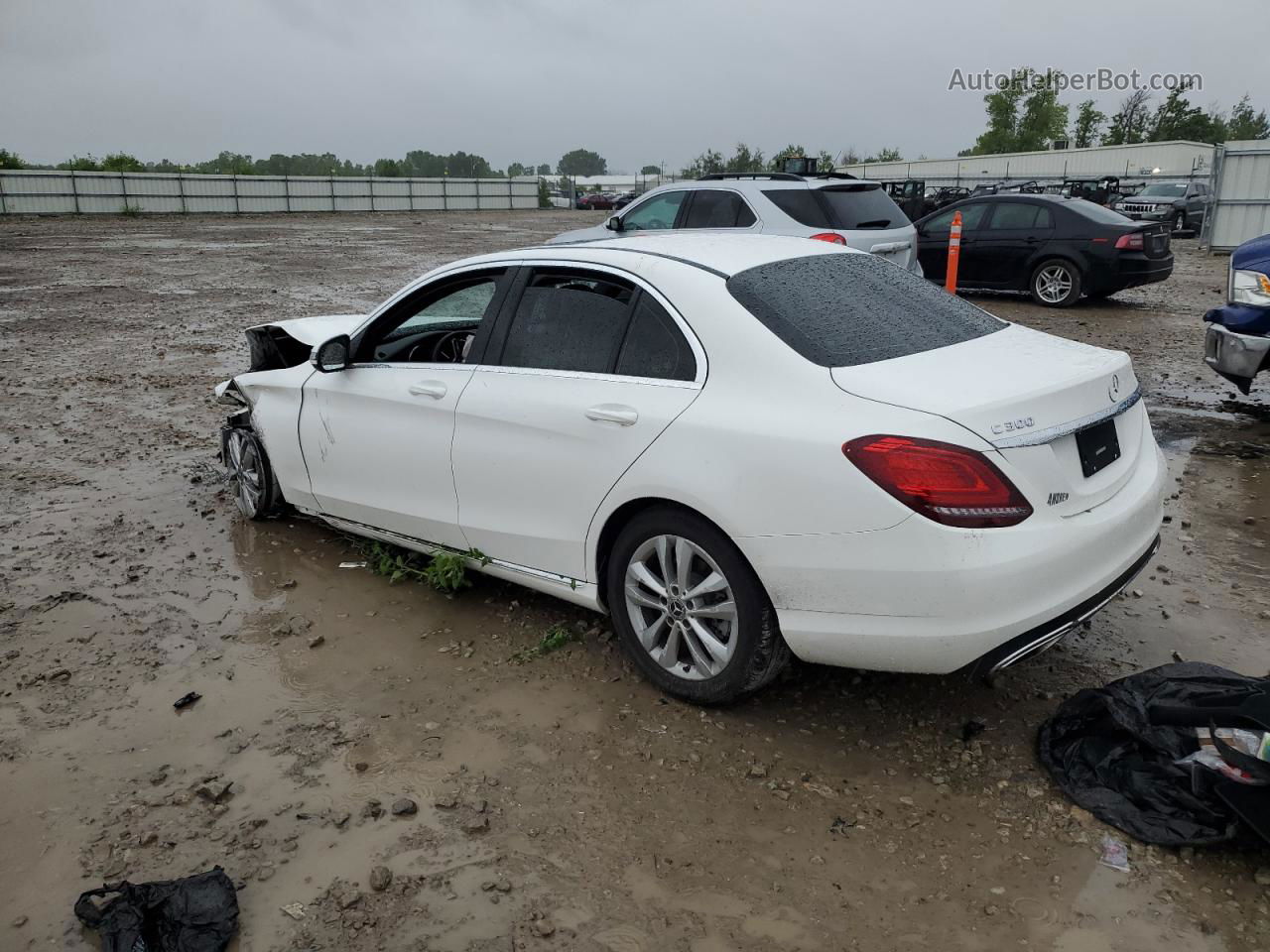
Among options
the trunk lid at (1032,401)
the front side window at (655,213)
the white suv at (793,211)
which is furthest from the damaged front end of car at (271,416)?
the front side window at (655,213)

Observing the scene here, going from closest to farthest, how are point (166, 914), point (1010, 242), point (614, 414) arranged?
point (166, 914), point (614, 414), point (1010, 242)

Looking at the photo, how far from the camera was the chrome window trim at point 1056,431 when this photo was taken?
300 centimetres

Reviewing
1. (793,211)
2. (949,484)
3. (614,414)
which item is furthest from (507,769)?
(793,211)

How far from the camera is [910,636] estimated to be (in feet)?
9.84

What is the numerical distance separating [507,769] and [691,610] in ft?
2.68

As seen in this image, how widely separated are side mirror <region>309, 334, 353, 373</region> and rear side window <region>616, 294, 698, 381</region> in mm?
1668

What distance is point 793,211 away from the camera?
33.7ft

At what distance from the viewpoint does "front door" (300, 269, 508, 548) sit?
4320 mm

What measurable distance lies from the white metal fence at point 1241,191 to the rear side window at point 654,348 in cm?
2083

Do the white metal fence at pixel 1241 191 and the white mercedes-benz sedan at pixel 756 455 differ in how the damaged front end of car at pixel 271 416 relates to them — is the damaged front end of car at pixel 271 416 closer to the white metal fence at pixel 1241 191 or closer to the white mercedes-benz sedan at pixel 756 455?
the white mercedes-benz sedan at pixel 756 455

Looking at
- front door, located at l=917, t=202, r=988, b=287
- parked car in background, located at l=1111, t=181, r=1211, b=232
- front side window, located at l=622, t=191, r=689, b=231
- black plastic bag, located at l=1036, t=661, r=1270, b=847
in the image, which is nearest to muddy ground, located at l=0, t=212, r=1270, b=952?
black plastic bag, located at l=1036, t=661, r=1270, b=847

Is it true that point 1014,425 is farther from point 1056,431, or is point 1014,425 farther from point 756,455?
point 756,455

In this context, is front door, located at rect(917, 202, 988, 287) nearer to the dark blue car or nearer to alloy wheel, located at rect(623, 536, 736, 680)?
the dark blue car

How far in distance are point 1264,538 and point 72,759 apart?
18.3ft
